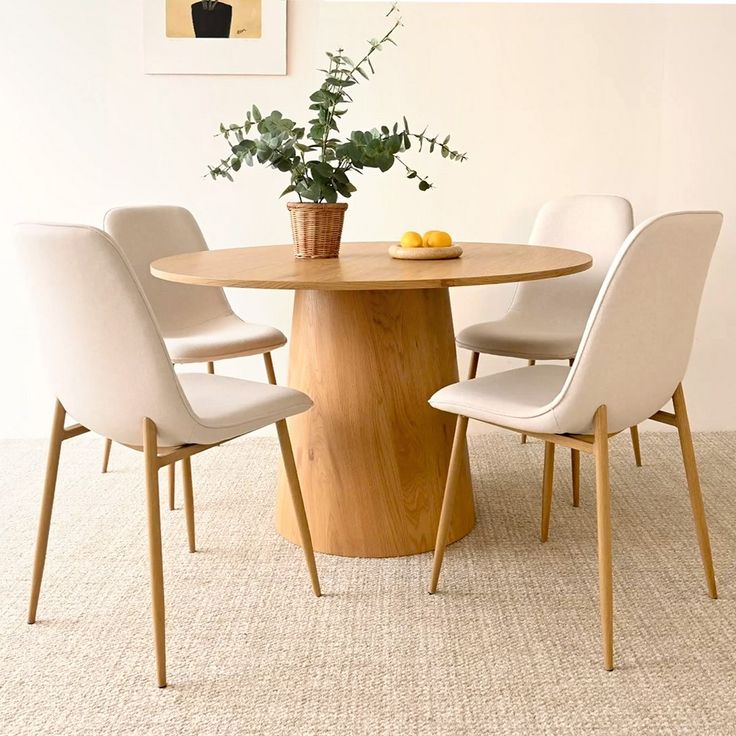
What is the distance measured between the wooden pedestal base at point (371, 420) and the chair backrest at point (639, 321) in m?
0.64

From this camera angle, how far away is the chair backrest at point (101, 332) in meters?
1.73

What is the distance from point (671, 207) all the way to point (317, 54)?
1506 mm

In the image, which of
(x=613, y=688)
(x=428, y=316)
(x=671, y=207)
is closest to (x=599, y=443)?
(x=613, y=688)

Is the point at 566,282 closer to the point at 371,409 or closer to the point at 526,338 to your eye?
the point at 526,338

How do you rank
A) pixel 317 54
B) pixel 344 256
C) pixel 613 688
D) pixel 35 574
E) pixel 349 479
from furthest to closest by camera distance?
pixel 317 54 → pixel 344 256 → pixel 349 479 → pixel 35 574 → pixel 613 688

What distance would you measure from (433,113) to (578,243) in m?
0.81

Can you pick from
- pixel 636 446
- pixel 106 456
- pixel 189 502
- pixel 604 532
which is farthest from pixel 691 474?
pixel 106 456

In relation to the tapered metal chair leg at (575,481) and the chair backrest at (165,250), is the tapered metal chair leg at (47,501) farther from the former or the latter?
the tapered metal chair leg at (575,481)

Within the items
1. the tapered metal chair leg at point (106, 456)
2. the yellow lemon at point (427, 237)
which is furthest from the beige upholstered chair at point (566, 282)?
the tapered metal chair leg at point (106, 456)

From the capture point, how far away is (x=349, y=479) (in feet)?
8.07

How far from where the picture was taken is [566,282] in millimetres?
3156

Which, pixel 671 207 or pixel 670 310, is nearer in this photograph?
pixel 670 310

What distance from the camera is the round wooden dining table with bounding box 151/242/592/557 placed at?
7.97ft

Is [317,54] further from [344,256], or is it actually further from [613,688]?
[613,688]
